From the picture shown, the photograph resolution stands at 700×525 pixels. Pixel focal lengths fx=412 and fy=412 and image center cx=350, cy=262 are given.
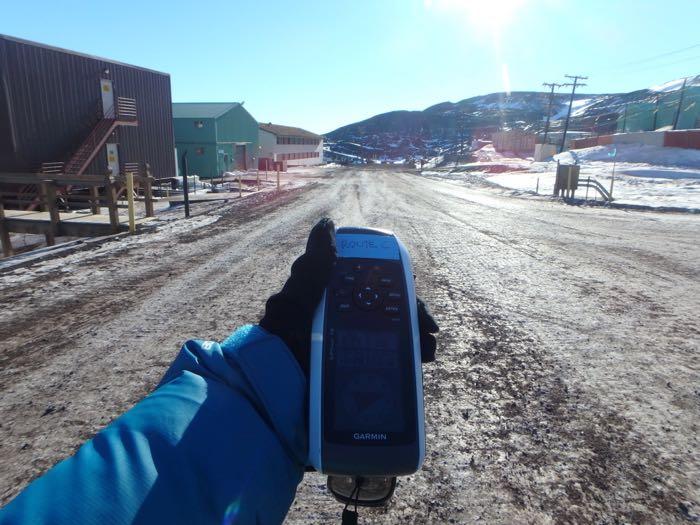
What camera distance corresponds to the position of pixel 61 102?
64.1ft

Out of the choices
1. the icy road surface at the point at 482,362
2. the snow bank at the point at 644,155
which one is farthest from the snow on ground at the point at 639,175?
the icy road surface at the point at 482,362

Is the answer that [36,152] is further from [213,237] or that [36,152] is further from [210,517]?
[210,517]

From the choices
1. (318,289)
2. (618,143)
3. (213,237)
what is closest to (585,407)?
(318,289)

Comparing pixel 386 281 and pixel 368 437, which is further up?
pixel 386 281

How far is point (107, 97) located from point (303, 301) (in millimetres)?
25879

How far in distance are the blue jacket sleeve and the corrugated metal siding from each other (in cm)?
2144

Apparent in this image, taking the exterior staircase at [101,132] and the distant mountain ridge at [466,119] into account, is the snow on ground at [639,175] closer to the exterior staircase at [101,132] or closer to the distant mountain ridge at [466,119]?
the exterior staircase at [101,132]

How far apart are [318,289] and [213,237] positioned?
27.4ft

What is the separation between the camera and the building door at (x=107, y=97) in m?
21.8

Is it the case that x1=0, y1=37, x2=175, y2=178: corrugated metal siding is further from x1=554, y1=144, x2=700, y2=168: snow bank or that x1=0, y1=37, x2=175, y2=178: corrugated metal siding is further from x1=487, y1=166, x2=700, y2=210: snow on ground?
x1=554, y1=144, x2=700, y2=168: snow bank

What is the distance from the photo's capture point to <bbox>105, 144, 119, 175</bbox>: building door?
22.2 metres

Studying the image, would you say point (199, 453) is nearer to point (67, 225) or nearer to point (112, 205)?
point (112, 205)

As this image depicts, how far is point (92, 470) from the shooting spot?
3.32 ft


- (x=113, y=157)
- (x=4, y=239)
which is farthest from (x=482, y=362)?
(x=113, y=157)
